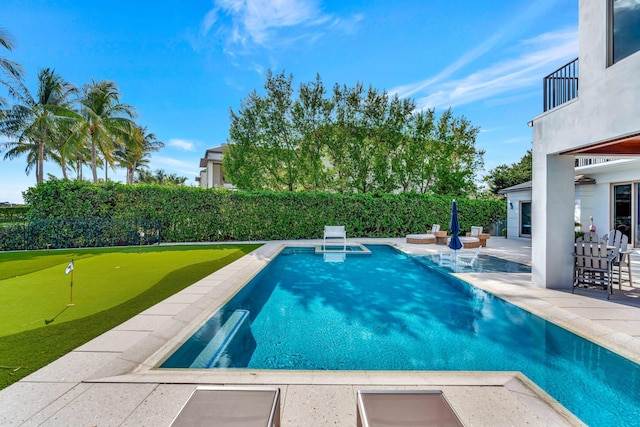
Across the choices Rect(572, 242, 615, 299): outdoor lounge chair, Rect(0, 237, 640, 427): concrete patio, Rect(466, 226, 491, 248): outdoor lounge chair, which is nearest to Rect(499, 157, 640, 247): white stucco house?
Rect(466, 226, 491, 248): outdoor lounge chair

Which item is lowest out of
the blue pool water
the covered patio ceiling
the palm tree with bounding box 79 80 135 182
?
the blue pool water

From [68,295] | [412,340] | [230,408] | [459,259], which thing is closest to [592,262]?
[459,259]

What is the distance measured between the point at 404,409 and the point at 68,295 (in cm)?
732

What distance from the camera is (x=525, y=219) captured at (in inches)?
697

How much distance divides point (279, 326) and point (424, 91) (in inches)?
789

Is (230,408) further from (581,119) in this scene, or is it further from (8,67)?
(8,67)

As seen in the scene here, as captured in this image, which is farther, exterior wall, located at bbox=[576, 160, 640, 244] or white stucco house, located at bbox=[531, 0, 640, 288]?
exterior wall, located at bbox=[576, 160, 640, 244]

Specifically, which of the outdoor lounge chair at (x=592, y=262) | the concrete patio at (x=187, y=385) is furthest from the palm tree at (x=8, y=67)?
the outdoor lounge chair at (x=592, y=262)

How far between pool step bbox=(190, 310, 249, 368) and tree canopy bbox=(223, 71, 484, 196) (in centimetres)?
1609

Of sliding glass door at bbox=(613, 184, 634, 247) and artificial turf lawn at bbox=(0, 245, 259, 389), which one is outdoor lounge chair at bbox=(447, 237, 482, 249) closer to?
sliding glass door at bbox=(613, 184, 634, 247)

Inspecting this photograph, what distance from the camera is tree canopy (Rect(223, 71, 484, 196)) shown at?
20.4 m

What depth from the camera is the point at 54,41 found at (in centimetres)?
1573

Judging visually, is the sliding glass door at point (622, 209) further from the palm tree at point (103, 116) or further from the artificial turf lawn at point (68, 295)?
the palm tree at point (103, 116)

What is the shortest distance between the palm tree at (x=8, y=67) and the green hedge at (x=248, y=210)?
8754mm
